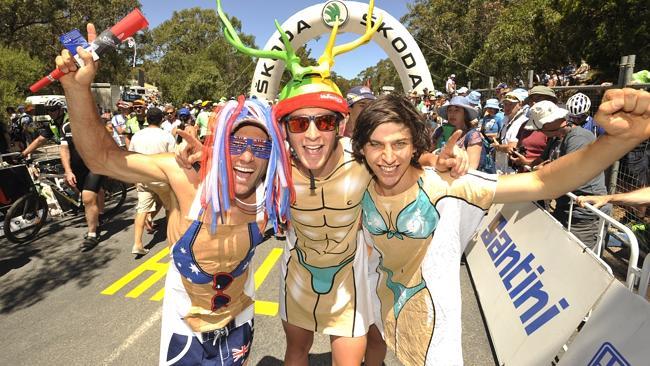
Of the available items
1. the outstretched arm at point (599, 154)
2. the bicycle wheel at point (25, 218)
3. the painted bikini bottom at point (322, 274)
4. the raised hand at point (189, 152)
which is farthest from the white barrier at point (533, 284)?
the bicycle wheel at point (25, 218)

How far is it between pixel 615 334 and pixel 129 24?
2.89 metres

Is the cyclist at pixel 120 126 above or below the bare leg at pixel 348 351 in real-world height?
above

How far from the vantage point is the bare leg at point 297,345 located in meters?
2.24

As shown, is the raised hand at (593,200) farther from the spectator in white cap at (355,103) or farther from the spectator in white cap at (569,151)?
the spectator in white cap at (355,103)

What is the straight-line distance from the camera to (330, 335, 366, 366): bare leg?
206 cm

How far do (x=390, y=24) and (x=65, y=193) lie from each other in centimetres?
907

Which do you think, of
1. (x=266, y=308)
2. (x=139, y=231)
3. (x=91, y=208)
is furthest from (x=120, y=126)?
(x=266, y=308)

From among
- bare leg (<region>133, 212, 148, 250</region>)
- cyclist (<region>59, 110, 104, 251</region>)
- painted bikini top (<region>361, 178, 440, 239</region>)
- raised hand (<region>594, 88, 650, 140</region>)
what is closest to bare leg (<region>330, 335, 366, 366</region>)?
painted bikini top (<region>361, 178, 440, 239</region>)

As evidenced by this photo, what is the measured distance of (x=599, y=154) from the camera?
1.50m

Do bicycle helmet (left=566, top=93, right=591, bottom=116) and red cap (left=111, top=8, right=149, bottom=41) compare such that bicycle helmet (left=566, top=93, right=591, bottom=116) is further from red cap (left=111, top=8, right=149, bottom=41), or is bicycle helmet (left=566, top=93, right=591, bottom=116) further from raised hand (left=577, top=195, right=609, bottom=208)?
red cap (left=111, top=8, right=149, bottom=41)

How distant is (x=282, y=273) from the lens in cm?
231

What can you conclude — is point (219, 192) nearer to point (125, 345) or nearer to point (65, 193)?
point (125, 345)

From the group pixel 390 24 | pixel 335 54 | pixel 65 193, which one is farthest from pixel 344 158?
pixel 390 24

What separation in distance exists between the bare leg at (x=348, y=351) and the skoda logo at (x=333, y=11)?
9.98 metres
